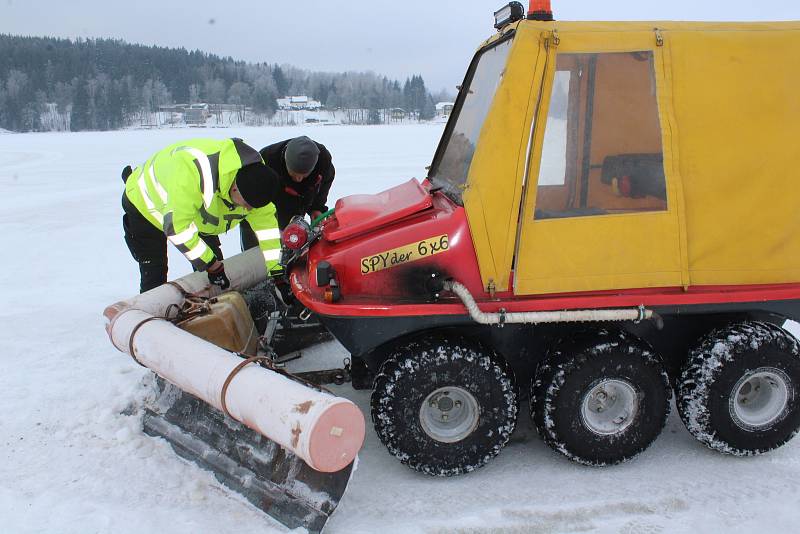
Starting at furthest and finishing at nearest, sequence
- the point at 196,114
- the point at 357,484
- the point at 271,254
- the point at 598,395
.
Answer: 1. the point at 196,114
2. the point at 271,254
3. the point at 598,395
4. the point at 357,484

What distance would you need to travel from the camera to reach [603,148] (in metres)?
2.98

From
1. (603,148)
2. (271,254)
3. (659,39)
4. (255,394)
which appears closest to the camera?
(255,394)

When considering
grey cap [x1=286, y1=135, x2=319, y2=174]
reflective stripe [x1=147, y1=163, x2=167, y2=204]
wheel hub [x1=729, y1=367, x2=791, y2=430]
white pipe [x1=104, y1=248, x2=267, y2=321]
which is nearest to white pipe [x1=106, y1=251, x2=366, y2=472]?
white pipe [x1=104, y1=248, x2=267, y2=321]

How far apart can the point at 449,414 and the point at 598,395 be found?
2.57 feet

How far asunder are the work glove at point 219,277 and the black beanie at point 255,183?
0.47 m

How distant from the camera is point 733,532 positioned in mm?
2756

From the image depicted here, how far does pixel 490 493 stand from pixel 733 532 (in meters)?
1.07

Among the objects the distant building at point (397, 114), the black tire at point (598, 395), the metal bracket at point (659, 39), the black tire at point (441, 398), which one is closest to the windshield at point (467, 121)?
the metal bracket at point (659, 39)

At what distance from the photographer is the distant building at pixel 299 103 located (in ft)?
290

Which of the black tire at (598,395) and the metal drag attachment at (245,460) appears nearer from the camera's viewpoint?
the metal drag attachment at (245,460)

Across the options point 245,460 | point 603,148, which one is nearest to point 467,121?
point 603,148

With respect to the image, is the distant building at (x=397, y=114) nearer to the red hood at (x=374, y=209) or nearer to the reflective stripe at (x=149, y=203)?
Result: the reflective stripe at (x=149, y=203)

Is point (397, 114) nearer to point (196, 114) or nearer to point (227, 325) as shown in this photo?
point (196, 114)

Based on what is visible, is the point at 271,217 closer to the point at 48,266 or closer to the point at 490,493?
the point at 490,493
